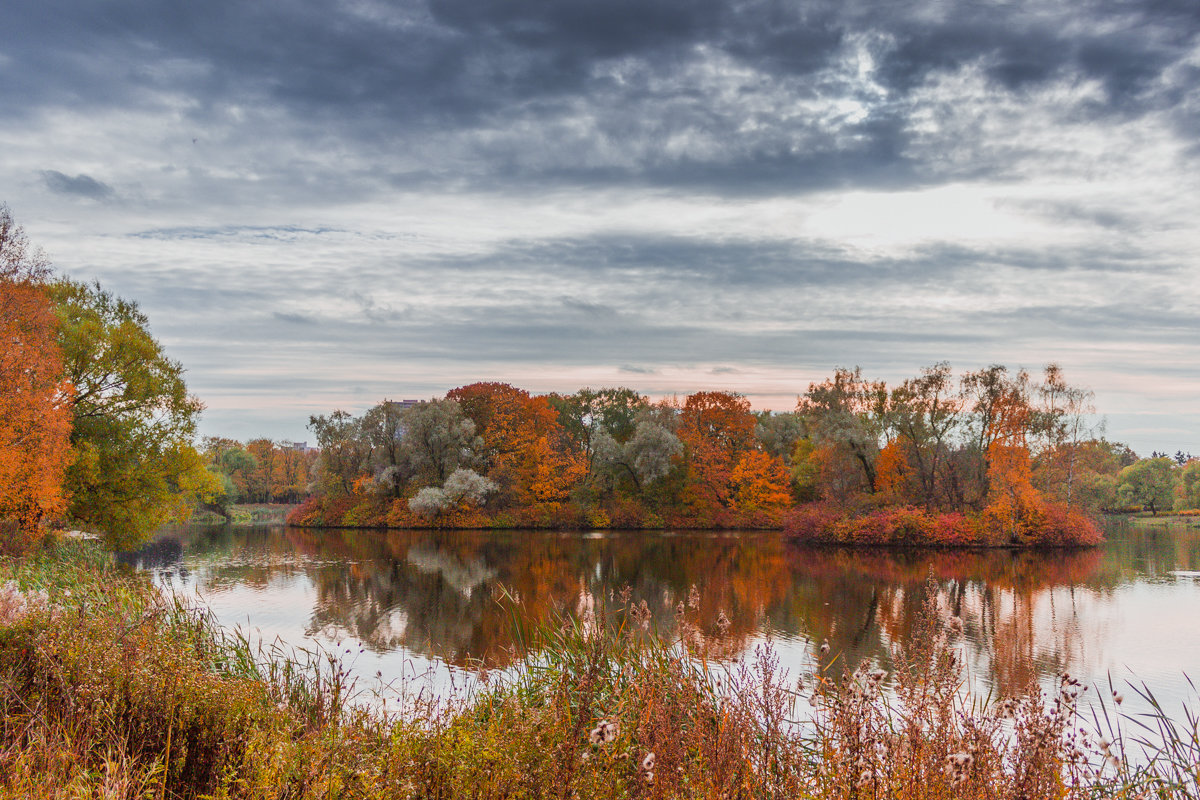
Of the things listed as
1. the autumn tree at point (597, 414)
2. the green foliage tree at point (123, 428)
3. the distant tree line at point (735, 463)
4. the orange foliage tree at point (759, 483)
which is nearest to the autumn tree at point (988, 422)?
the distant tree line at point (735, 463)

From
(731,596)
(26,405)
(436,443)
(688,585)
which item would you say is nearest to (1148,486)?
(436,443)

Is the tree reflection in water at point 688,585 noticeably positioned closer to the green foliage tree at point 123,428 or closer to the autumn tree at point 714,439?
the green foliage tree at point 123,428

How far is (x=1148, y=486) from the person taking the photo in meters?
60.4

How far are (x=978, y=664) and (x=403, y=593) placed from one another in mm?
13371

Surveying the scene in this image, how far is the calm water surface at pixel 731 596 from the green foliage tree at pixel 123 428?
2.29 meters

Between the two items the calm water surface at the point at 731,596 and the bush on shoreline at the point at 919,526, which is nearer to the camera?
the calm water surface at the point at 731,596

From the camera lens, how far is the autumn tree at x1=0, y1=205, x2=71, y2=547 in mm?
16172

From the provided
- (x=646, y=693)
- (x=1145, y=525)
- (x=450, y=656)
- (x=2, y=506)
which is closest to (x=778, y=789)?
(x=646, y=693)

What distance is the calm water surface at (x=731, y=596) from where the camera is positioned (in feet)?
39.5

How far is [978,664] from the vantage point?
458 inches

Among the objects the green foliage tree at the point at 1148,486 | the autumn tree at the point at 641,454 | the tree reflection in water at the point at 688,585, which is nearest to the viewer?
the tree reflection in water at the point at 688,585

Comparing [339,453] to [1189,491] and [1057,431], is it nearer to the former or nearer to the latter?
[1057,431]

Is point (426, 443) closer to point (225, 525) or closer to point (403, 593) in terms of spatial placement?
point (225, 525)

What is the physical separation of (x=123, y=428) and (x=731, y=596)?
18572 mm
